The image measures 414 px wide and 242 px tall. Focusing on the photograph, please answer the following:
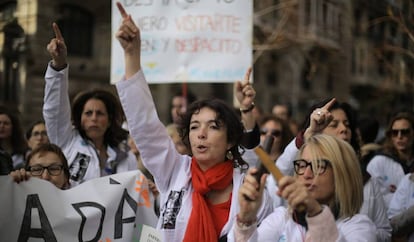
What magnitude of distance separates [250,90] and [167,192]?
684 millimetres

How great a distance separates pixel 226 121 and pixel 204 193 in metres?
0.38

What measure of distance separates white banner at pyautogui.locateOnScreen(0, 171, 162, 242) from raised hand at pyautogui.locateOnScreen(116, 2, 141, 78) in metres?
0.73

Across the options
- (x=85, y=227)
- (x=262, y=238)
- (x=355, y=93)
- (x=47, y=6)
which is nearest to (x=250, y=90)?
(x=262, y=238)

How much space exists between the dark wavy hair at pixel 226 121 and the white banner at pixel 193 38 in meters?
2.30

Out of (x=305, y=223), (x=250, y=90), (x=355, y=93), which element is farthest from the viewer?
(x=355, y=93)

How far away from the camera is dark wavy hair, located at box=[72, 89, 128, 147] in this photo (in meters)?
4.15

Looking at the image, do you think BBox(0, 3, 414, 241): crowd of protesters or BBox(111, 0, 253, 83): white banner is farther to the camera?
BBox(111, 0, 253, 83): white banner

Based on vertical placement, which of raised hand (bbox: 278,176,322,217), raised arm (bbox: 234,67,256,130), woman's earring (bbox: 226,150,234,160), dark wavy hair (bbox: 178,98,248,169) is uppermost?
raised arm (bbox: 234,67,256,130)

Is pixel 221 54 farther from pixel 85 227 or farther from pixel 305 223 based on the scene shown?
pixel 305 223

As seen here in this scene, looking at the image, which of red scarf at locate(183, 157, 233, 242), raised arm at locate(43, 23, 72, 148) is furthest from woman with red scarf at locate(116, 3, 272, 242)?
raised arm at locate(43, 23, 72, 148)

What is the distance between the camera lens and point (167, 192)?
9.15ft

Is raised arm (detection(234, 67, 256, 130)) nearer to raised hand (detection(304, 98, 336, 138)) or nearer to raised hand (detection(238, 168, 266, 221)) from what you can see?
raised hand (detection(304, 98, 336, 138))

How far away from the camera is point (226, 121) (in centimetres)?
280

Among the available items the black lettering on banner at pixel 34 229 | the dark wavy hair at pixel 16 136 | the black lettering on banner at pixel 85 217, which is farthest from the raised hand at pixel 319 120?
the dark wavy hair at pixel 16 136
